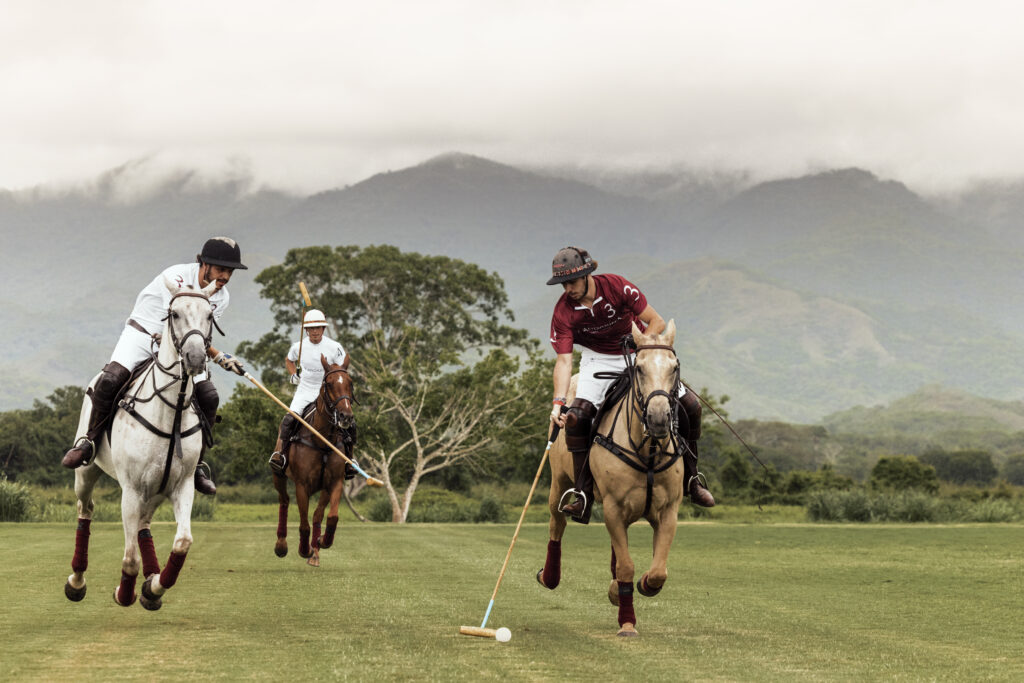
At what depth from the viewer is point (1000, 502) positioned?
46.8 meters

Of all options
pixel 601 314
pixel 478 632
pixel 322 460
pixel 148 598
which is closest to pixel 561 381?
pixel 601 314

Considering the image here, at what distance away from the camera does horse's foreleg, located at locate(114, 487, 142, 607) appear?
11922 mm

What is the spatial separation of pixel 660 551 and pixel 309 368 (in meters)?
9.33

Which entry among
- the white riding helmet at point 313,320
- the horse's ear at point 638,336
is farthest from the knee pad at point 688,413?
the white riding helmet at point 313,320

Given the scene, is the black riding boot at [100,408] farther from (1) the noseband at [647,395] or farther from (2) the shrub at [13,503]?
(2) the shrub at [13,503]

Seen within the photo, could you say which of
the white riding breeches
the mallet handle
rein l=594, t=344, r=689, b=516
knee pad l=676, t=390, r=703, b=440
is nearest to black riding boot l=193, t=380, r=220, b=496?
the mallet handle

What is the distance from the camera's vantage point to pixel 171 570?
38.5ft

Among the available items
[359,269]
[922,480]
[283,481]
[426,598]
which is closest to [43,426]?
[359,269]

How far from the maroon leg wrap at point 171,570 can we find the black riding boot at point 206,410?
0.75 m

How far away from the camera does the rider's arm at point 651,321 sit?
12.3 metres

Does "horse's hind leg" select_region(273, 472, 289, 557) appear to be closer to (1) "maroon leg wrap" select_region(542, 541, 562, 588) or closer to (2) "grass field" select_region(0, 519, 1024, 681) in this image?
(2) "grass field" select_region(0, 519, 1024, 681)

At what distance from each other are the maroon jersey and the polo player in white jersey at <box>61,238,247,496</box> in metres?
3.34

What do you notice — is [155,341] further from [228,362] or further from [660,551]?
[660,551]

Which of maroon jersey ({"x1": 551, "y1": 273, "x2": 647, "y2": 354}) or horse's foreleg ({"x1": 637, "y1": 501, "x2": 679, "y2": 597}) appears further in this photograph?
maroon jersey ({"x1": 551, "y1": 273, "x2": 647, "y2": 354})
